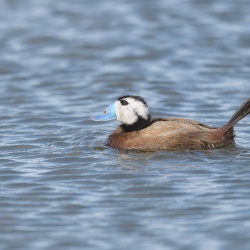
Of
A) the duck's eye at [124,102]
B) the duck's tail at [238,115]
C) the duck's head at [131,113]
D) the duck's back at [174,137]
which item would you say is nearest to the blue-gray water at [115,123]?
the duck's back at [174,137]

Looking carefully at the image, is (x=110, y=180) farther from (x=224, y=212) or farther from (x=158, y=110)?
(x=158, y=110)

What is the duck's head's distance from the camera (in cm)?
1108

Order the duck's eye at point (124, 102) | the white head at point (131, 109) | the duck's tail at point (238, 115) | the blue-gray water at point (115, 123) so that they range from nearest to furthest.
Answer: the blue-gray water at point (115, 123)
the duck's tail at point (238, 115)
the white head at point (131, 109)
the duck's eye at point (124, 102)

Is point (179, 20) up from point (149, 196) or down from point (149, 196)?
up

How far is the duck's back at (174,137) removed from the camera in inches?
422

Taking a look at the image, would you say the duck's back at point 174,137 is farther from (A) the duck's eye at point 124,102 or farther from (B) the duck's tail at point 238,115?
(A) the duck's eye at point 124,102

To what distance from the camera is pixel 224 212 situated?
8.48m

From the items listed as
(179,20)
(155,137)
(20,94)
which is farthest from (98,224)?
(179,20)

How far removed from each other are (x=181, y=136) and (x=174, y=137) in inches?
3.3

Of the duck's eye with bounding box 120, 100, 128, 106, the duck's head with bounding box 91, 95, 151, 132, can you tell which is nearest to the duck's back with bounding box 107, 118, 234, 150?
the duck's head with bounding box 91, 95, 151, 132

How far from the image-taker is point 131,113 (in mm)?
11133

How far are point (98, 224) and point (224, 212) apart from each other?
1.19 meters

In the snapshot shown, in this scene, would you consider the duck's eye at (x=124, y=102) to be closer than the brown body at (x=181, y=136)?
No

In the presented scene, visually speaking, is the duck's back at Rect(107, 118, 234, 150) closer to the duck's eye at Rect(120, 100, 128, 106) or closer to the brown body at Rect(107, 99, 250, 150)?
the brown body at Rect(107, 99, 250, 150)
